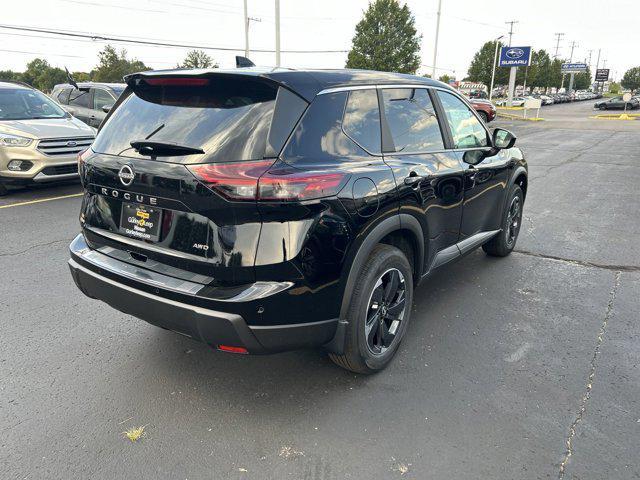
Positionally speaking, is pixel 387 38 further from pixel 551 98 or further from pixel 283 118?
pixel 283 118

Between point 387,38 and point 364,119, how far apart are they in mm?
54107

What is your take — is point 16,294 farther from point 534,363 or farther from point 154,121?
point 534,363

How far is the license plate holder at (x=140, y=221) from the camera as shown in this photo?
2.59 metres

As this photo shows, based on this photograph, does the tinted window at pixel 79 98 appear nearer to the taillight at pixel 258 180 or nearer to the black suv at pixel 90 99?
the black suv at pixel 90 99

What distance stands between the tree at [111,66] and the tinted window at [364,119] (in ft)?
221

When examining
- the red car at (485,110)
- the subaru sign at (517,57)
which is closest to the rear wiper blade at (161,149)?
the red car at (485,110)

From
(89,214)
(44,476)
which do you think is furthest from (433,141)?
(44,476)

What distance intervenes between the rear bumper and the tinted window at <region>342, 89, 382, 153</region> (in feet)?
3.57

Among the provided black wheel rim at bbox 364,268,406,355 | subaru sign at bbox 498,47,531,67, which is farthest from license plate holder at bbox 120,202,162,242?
subaru sign at bbox 498,47,531,67

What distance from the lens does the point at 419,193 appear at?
3180 mm

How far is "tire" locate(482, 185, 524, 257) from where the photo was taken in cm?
495

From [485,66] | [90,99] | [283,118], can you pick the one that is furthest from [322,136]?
[485,66]

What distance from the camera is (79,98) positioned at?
12875 millimetres

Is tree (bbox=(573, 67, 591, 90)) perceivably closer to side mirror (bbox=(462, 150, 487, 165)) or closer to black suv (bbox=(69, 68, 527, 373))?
side mirror (bbox=(462, 150, 487, 165))
